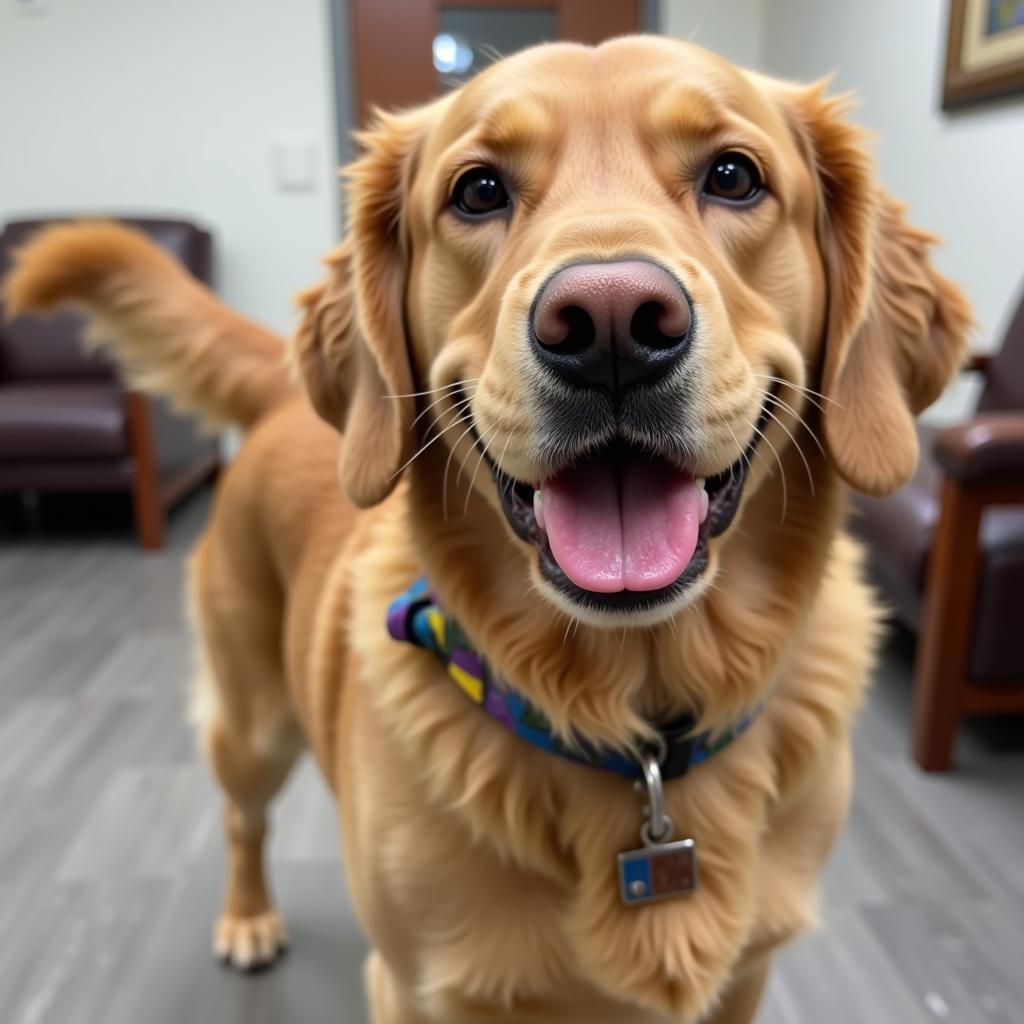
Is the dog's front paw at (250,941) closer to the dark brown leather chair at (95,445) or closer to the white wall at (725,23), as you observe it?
the dark brown leather chair at (95,445)

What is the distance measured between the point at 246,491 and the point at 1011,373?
2.32 metres

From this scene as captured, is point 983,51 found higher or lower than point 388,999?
higher

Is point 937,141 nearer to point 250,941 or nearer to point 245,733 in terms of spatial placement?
point 245,733

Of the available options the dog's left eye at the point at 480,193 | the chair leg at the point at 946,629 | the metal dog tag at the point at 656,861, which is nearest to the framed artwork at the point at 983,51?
the chair leg at the point at 946,629

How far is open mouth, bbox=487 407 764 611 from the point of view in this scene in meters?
0.79

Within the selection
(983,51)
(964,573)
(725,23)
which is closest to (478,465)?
(964,573)

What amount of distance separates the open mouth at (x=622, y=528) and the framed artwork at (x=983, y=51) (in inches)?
103

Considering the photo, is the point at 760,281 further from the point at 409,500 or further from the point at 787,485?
the point at 409,500

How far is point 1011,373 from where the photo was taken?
107 inches

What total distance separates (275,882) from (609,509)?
130cm

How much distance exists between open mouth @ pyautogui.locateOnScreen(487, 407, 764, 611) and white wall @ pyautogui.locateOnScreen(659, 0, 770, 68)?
4396 mm

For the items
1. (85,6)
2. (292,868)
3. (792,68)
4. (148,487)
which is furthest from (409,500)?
(85,6)

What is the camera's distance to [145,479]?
3678mm

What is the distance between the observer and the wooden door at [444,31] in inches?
172
